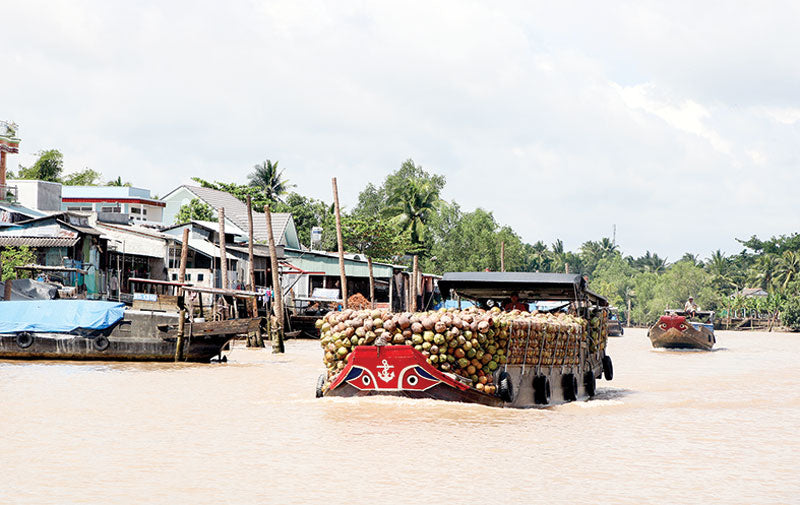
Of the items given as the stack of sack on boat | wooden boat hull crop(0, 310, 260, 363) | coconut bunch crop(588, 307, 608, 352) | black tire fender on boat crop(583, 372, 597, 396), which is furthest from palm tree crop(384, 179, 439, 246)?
the stack of sack on boat

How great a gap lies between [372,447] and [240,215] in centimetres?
4791

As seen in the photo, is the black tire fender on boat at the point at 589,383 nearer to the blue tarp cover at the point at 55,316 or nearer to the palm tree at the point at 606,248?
the blue tarp cover at the point at 55,316

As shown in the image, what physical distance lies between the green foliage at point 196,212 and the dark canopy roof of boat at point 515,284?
1579 inches

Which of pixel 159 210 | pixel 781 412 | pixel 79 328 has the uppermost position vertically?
pixel 159 210

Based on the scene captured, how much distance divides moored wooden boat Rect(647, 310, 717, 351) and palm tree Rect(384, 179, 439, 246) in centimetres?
3158

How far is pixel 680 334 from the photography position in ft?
132

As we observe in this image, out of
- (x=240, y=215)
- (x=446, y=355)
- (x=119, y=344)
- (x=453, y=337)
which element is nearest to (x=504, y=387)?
(x=446, y=355)

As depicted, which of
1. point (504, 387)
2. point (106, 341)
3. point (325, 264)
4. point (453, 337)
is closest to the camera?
point (453, 337)

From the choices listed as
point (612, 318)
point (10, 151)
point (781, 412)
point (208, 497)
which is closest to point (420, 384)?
Result: point (208, 497)

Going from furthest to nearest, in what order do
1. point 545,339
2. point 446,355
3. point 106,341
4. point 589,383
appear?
point 106,341, point 589,383, point 545,339, point 446,355

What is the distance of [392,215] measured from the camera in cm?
7262

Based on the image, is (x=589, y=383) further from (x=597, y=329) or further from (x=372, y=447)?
(x=372, y=447)

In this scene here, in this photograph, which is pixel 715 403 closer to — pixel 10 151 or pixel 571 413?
pixel 571 413

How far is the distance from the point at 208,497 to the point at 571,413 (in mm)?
8626
